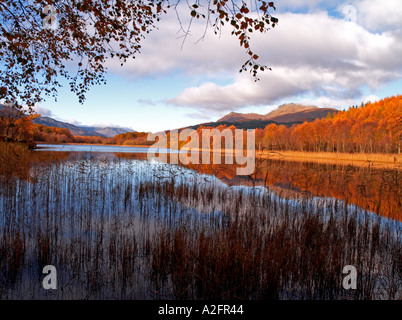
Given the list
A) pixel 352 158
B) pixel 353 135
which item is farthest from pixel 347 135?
pixel 352 158

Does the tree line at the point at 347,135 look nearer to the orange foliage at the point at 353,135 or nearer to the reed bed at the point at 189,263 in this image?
the orange foliage at the point at 353,135

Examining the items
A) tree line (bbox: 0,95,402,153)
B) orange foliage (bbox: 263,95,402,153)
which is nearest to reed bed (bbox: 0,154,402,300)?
orange foliage (bbox: 263,95,402,153)

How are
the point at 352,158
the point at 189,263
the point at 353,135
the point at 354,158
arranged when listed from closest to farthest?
1. the point at 189,263
2. the point at 354,158
3. the point at 352,158
4. the point at 353,135

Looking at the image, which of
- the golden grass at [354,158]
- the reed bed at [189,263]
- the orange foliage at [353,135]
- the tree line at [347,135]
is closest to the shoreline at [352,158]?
the golden grass at [354,158]

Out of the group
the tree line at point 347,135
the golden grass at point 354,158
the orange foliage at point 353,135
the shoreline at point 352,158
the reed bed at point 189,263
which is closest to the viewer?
the reed bed at point 189,263

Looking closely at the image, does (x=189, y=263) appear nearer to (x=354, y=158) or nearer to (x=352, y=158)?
(x=354, y=158)

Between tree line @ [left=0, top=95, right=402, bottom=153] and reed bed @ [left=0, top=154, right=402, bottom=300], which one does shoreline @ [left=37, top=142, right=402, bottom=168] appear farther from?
reed bed @ [left=0, top=154, right=402, bottom=300]

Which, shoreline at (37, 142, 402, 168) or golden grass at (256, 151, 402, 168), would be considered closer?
golden grass at (256, 151, 402, 168)

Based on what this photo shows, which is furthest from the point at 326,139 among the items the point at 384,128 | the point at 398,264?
the point at 398,264

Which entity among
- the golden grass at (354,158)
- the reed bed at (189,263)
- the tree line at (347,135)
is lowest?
the reed bed at (189,263)

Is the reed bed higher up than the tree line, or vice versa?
the tree line

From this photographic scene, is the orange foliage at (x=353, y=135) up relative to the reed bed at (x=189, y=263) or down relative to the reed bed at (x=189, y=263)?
up

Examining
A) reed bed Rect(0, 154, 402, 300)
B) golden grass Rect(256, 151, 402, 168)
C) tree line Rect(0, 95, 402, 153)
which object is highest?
tree line Rect(0, 95, 402, 153)
